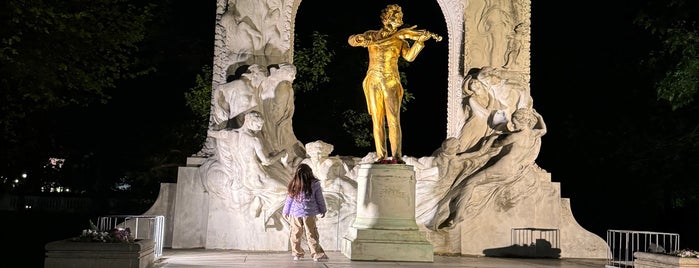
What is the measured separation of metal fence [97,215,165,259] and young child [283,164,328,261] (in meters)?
1.96

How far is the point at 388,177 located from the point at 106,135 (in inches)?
755

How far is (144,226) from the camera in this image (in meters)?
14.6

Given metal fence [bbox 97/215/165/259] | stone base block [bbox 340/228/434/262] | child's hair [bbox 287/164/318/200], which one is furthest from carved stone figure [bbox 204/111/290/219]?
stone base block [bbox 340/228/434/262]

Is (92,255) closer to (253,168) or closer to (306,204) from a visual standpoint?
(306,204)

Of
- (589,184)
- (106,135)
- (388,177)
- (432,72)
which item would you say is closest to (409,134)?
(432,72)

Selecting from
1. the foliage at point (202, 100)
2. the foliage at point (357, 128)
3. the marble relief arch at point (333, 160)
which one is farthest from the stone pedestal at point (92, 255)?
the foliage at point (357, 128)

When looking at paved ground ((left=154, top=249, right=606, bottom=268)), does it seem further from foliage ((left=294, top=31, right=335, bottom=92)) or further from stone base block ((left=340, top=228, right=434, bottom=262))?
foliage ((left=294, top=31, right=335, bottom=92))

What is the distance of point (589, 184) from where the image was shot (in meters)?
26.8

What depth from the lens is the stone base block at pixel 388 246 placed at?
11828 millimetres

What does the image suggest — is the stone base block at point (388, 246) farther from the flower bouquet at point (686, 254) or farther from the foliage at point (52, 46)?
the foliage at point (52, 46)

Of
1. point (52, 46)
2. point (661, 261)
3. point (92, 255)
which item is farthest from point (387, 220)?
point (52, 46)

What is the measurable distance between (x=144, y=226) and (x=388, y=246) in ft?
16.4

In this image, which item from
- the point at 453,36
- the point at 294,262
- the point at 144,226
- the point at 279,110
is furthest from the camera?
the point at 453,36

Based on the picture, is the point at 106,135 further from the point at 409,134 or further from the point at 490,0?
the point at 490,0
